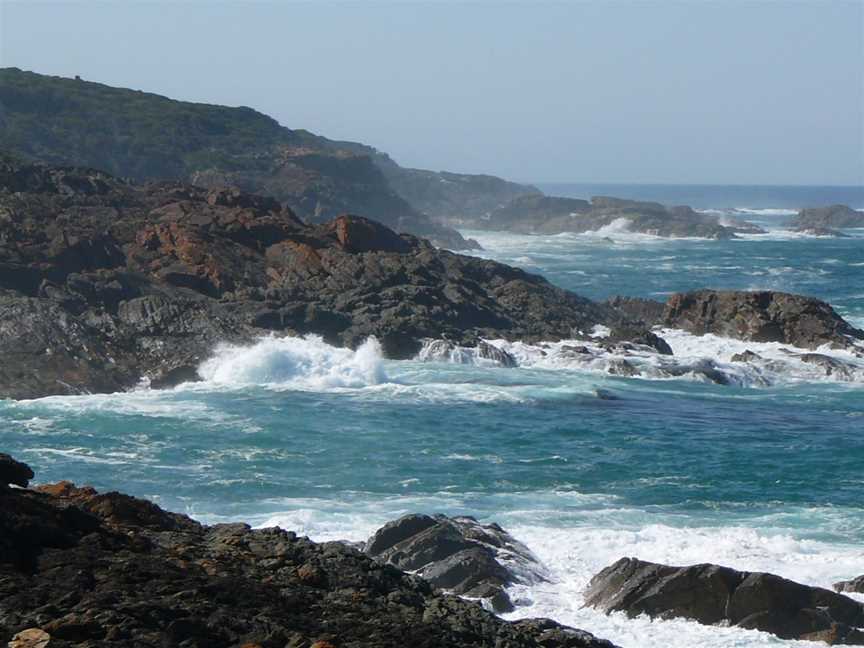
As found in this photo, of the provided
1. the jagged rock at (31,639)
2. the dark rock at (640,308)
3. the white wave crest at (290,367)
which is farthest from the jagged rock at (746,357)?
the jagged rock at (31,639)

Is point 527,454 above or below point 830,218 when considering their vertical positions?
below

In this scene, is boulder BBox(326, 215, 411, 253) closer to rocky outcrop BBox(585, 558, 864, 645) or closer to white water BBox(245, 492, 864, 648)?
white water BBox(245, 492, 864, 648)

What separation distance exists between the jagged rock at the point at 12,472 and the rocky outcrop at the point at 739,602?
852cm

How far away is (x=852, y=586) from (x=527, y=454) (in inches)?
457

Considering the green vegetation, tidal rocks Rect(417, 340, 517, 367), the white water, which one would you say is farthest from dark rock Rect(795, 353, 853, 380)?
the green vegetation

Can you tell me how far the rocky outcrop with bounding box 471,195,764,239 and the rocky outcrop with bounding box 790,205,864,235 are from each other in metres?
7.67

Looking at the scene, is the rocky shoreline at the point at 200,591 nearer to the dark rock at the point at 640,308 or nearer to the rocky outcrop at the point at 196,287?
the rocky outcrop at the point at 196,287

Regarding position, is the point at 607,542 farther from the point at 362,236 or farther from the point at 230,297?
the point at 362,236

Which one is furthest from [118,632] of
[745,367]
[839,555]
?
[745,367]

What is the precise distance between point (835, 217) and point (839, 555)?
114 meters

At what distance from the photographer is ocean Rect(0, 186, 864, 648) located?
22641 mm

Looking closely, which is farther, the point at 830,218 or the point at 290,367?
the point at 830,218

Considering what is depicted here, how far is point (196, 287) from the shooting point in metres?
45.2

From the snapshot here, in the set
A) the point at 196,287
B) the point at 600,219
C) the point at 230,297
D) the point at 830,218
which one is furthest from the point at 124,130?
the point at 830,218
